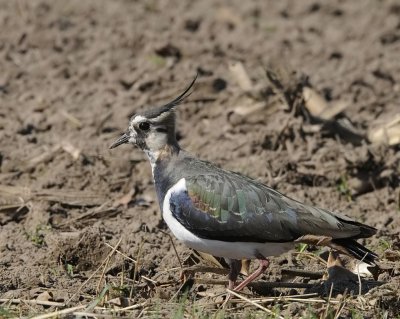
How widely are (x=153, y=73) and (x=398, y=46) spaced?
3599 mm

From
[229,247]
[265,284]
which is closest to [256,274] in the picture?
[265,284]

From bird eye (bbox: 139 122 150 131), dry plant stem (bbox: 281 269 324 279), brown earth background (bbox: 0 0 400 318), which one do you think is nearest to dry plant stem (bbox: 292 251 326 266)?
brown earth background (bbox: 0 0 400 318)

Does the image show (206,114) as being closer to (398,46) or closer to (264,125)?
(264,125)

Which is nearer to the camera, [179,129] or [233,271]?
[233,271]

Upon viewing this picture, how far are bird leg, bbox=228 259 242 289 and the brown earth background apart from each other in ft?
0.45

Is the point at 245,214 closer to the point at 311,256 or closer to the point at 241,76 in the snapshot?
the point at 311,256

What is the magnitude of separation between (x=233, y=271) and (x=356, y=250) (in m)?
1.02

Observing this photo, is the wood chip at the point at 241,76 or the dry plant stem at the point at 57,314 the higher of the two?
the wood chip at the point at 241,76

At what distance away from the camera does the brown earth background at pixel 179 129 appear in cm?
737

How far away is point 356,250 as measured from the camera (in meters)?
7.02

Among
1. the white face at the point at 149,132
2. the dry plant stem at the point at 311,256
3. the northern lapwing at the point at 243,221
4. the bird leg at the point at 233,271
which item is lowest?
the dry plant stem at the point at 311,256

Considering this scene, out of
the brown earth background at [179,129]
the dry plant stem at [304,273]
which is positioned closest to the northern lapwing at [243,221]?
the dry plant stem at [304,273]

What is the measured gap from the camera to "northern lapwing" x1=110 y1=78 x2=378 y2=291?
6.97 meters

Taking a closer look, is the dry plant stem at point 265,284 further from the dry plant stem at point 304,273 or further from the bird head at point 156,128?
the bird head at point 156,128
